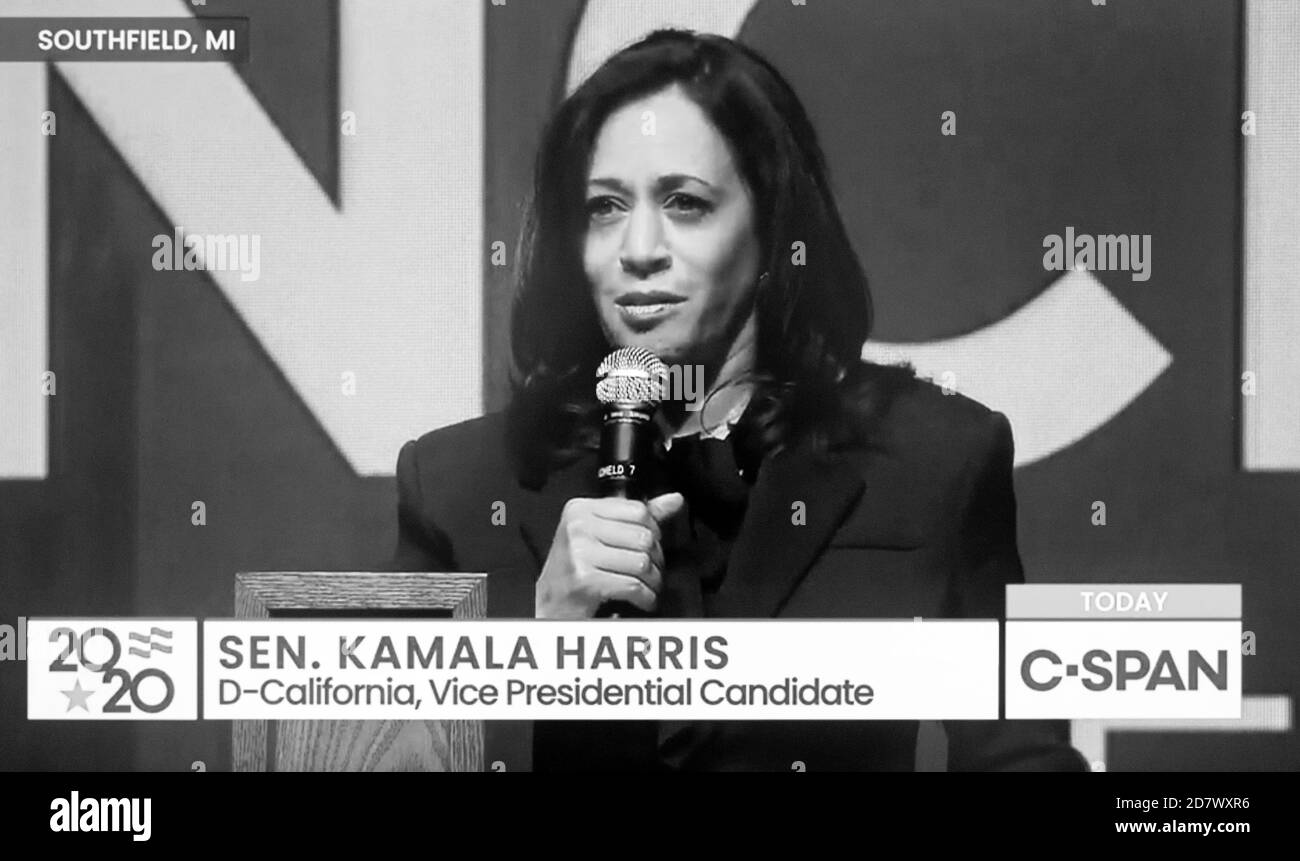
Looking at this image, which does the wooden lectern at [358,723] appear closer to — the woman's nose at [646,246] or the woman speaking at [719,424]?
the woman speaking at [719,424]

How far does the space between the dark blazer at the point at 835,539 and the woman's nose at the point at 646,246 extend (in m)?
0.30

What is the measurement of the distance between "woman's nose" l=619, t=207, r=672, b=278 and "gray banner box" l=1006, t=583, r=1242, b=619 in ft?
2.40

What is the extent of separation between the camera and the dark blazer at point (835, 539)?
191 centimetres

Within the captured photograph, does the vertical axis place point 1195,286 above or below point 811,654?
above

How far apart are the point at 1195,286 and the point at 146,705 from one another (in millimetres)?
1739

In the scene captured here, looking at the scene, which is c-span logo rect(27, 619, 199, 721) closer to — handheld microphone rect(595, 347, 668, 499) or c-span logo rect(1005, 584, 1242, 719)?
handheld microphone rect(595, 347, 668, 499)

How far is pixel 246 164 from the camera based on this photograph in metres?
1.93

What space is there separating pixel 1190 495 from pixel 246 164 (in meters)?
1.53

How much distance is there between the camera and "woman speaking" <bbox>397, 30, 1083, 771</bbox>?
6.25ft

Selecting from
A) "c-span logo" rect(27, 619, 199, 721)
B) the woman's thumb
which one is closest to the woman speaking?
the woman's thumb

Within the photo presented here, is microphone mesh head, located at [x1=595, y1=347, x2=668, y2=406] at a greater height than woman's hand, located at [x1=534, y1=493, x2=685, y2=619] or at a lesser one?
greater
